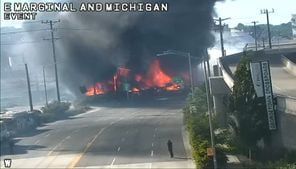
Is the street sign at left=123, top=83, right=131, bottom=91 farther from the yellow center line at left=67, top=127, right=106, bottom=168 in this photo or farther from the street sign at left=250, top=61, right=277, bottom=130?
the street sign at left=250, top=61, right=277, bottom=130

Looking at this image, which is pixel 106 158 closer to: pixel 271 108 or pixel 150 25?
pixel 271 108

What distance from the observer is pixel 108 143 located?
5250 cm

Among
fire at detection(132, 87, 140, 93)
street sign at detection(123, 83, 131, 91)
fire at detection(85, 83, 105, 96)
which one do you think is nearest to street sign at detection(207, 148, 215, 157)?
street sign at detection(123, 83, 131, 91)

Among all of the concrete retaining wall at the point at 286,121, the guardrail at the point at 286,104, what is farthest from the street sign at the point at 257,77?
the concrete retaining wall at the point at 286,121

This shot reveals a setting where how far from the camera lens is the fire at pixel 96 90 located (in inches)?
4614

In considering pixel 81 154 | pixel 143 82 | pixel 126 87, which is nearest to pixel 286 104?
pixel 81 154

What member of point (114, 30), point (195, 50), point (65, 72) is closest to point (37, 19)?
point (65, 72)

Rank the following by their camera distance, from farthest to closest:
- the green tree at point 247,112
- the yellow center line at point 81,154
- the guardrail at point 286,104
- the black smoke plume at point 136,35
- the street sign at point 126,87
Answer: the street sign at point 126,87, the black smoke plume at point 136,35, the yellow center line at point 81,154, the green tree at point 247,112, the guardrail at point 286,104

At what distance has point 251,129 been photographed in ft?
116

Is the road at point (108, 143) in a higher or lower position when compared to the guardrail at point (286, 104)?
lower

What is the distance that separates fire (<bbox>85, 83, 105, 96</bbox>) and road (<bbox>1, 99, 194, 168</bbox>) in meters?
35.7

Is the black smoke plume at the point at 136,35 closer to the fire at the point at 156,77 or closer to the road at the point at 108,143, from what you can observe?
the fire at the point at 156,77

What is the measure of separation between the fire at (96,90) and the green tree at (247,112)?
8070 cm

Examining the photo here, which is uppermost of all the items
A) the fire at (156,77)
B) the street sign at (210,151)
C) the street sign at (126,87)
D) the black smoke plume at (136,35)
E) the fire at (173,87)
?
the black smoke plume at (136,35)
